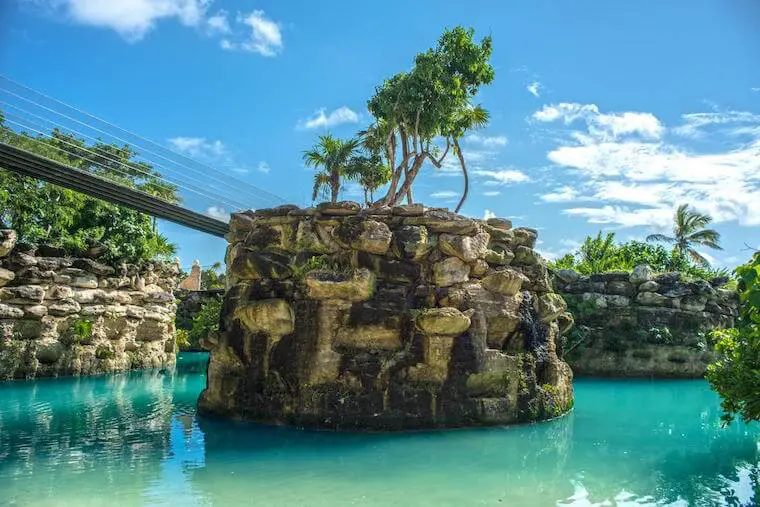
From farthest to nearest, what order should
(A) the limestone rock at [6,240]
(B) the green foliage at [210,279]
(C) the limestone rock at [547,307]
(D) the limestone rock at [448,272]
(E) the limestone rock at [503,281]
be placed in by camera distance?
(B) the green foliage at [210,279] → (A) the limestone rock at [6,240] → (C) the limestone rock at [547,307] → (E) the limestone rock at [503,281] → (D) the limestone rock at [448,272]

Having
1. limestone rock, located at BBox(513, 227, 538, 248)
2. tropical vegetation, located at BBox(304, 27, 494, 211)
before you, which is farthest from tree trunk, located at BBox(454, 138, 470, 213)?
limestone rock, located at BBox(513, 227, 538, 248)

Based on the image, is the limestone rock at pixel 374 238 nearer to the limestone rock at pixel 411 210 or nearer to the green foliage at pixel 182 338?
the limestone rock at pixel 411 210

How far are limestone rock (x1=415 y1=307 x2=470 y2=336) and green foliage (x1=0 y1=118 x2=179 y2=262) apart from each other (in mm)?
10175

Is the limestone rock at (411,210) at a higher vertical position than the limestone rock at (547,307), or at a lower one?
higher

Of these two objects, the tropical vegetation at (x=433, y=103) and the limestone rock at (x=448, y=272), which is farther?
the tropical vegetation at (x=433, y=103)

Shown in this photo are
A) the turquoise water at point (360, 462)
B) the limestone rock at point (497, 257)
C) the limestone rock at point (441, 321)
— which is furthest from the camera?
the limestone rock at point (497, 257)

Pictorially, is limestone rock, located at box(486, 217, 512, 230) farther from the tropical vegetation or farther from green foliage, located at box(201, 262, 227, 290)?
green foliage, located at box(201, 262, 227, 290)

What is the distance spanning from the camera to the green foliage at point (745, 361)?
18.5 feet

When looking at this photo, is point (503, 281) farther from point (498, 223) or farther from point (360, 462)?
point (360, 462)

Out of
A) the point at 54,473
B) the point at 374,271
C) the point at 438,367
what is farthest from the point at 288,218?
the point at 54,473

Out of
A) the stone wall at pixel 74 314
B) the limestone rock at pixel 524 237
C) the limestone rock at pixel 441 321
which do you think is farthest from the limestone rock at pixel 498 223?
the stone wall at pixel 74 314

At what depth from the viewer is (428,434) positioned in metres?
8.34

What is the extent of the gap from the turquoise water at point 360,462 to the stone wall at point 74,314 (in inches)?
182

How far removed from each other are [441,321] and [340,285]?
5.11 feet
